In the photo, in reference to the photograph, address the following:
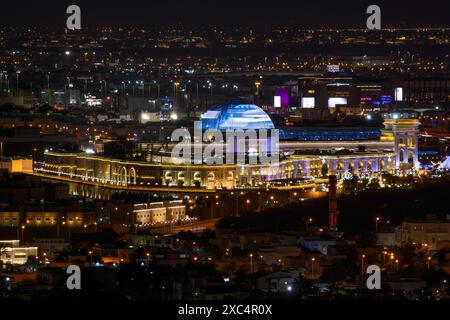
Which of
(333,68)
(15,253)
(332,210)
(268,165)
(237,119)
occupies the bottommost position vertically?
(15,253)

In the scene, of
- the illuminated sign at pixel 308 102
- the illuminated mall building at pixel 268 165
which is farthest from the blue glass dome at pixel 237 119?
the illuminated sign at pixel 308 102

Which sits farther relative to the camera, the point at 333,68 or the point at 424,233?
the point at 333,68

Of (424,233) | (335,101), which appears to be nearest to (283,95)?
(335,101)

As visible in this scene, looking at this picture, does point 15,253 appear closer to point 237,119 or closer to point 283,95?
point 237,119

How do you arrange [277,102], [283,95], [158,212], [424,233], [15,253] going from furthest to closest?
1. [283,95]
2. [277,102]
3. [158,212]
4. [424,233]
5. [15,253]

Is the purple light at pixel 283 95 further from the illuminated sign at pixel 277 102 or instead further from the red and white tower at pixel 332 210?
the red and white tower at pixel 332 210

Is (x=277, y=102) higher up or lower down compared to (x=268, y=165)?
higher up

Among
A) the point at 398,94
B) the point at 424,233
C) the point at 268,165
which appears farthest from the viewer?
the point at 398,94

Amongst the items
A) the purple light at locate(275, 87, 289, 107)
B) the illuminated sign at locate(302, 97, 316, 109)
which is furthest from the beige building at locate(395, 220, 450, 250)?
the purple light at locate(275, 87, 289, 107)
